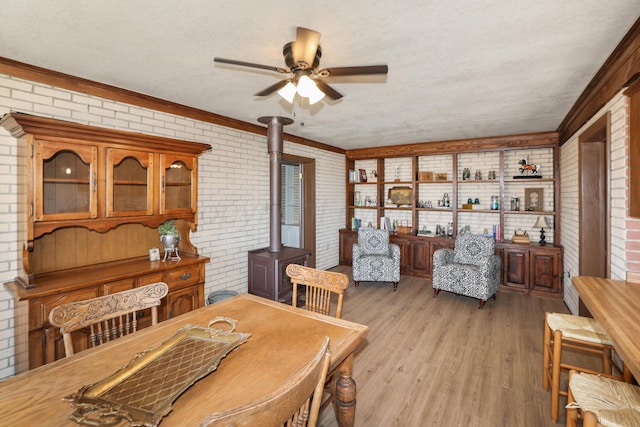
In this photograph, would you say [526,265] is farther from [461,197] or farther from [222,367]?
[222,367]

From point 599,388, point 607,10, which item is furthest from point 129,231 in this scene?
point 607,10

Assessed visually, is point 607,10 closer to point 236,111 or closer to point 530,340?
point 530,340

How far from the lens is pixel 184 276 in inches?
116

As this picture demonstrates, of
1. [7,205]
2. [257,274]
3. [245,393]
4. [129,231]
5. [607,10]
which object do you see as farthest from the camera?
[257,274]

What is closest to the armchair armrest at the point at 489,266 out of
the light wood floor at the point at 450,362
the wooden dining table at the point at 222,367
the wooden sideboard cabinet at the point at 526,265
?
the light wood floor at the point at 450,362

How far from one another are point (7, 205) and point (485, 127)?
5.38 metres

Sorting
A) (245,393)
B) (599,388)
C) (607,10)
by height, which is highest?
(607,10)

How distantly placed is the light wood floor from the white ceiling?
2535 mm

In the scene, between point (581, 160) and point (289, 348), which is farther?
point (581, 160)

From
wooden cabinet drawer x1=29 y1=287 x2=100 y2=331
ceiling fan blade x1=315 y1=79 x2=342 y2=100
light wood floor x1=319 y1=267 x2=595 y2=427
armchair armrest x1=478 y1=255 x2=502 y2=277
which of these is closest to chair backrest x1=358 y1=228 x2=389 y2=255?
light wood floor x1=319 y1=267 x2=595 y2=427

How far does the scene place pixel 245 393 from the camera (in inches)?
43.8

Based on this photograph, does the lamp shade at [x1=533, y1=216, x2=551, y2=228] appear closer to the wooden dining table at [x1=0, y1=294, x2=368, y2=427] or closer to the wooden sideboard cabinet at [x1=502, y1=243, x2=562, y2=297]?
the wooden sideboard cabinet at [x1=502, y1=243, x2=562, y2=297]

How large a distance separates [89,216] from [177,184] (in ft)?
2.73

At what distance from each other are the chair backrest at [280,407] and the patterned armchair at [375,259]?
13.3ft
